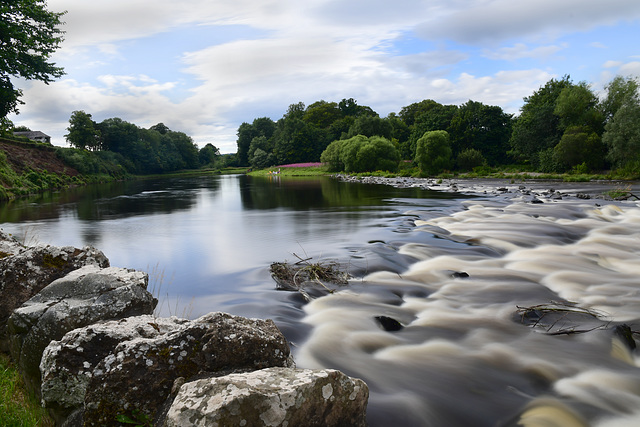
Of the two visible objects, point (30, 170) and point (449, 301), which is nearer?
point (449, 301)

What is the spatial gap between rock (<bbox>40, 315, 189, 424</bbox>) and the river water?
268 centimetres

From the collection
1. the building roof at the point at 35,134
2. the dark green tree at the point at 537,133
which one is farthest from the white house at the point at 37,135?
the dark green tree at the point at 537,133

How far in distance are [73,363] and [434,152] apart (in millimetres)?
57947

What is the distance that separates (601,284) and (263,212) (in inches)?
754

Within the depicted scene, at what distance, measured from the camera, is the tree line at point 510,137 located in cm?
4553

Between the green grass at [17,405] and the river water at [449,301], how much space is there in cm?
303

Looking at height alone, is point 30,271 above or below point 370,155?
below

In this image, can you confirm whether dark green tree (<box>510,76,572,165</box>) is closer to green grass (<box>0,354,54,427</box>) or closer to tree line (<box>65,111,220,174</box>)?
green grass (<box>0,354,54,427</box>)

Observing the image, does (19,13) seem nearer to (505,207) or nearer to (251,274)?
(251,274)

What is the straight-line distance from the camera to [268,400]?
2797 mm

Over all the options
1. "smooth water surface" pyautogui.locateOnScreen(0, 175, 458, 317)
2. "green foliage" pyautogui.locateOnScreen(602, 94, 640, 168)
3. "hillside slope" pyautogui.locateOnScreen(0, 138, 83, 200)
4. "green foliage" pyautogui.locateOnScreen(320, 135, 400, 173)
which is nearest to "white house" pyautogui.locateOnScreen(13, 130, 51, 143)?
"hillside slope" pyautogui.locateOnScreen(0, 138, 83, 200)

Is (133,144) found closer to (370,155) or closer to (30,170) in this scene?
(30,170)

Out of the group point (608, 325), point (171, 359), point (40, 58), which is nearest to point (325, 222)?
point (608, 325)

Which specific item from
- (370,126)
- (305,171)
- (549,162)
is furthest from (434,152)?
(305,171)
